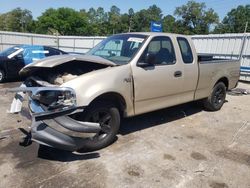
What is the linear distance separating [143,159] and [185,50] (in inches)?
108

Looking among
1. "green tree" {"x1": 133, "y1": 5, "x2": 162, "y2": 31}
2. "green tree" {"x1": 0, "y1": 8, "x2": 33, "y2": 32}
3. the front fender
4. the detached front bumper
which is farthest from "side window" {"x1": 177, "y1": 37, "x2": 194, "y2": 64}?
"green tree" {"x1": 0, "y1": 8, "x2": 33, "y2": 32}

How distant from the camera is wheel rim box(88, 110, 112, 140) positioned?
394 cm

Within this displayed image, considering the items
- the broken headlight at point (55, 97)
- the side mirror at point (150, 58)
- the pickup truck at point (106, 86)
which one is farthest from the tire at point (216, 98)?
the broken headlight at point (55, 97)

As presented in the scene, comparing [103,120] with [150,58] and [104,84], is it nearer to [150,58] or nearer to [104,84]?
[104,84]

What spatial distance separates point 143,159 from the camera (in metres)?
3.94

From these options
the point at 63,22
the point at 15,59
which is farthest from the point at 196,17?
the point at 15,59

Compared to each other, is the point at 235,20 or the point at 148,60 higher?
the point at 235,20

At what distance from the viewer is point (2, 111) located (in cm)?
610

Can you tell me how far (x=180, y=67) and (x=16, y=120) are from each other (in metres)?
3.66

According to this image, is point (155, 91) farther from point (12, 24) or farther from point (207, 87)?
point (12, 24)

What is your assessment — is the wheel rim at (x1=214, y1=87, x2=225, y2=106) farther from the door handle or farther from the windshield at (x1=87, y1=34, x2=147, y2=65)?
the windshield at (x1=87, y1=34, x2=147, y2=65)

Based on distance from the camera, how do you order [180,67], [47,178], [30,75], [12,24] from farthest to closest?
[12,24] → [180,67] → [30,75] → [47,178]

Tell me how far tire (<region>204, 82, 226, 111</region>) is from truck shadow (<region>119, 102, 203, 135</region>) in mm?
348

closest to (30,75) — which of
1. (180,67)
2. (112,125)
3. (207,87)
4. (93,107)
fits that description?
(93,107)
